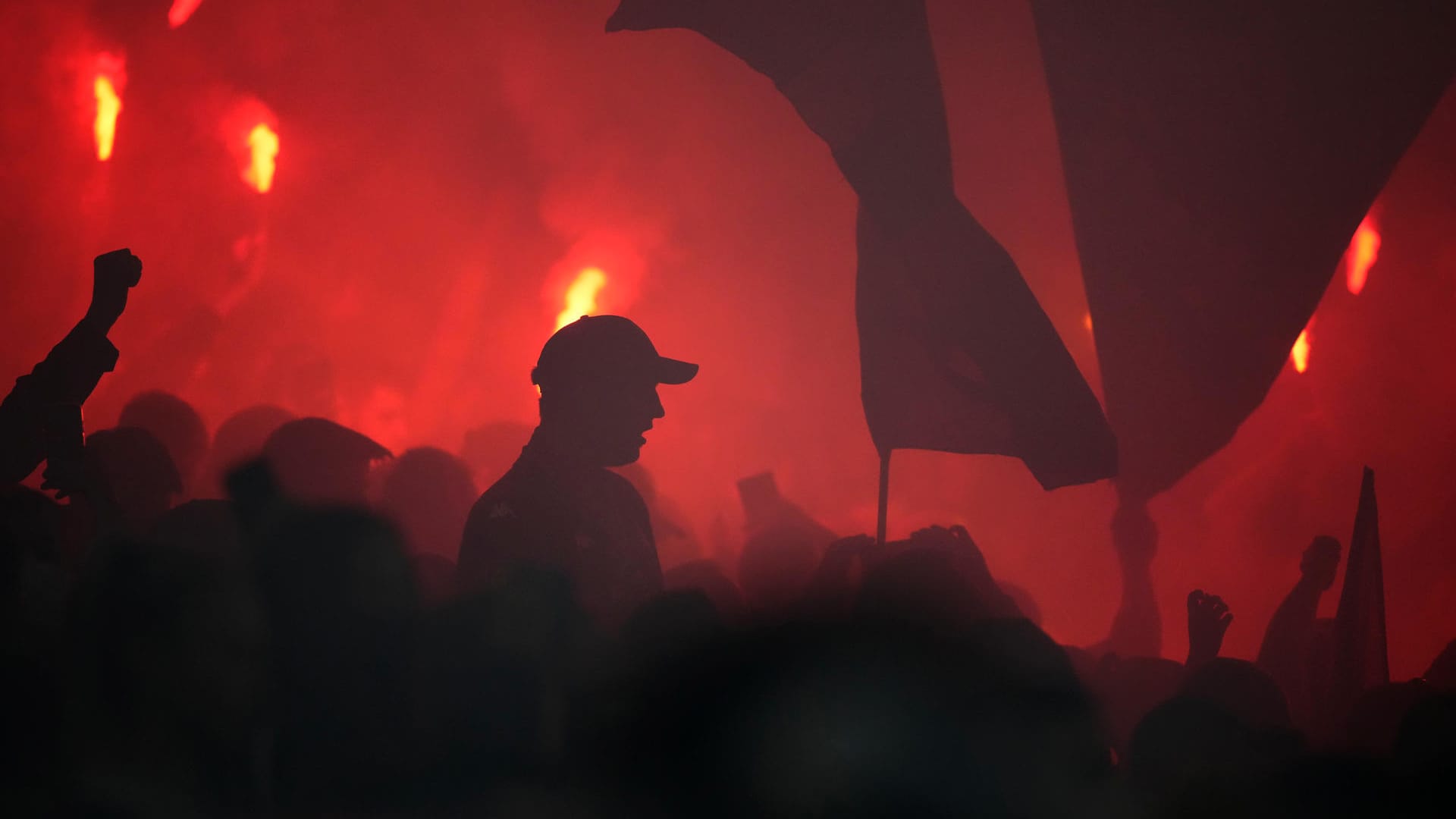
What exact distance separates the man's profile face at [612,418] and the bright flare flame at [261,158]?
4.39m

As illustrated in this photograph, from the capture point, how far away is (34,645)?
177cm

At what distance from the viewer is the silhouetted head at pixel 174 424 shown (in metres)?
4.20

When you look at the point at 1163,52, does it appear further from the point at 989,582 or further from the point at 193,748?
the point at 193,748

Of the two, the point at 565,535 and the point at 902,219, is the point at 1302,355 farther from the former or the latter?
the point at 565,535

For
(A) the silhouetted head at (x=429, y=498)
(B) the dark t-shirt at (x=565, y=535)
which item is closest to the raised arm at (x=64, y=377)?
(B) the dark t-shirt at (x=565, y=535)

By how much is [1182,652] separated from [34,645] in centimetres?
779

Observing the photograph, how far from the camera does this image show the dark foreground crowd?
1.73 metres

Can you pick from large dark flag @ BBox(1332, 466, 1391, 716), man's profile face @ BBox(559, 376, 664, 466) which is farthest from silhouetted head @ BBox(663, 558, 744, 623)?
large dark flag @ BBox(1332, 466, 1391, 716)

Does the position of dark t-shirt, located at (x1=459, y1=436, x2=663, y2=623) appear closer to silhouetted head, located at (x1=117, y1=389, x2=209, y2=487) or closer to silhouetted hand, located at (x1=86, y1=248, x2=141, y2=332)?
silhouetted hand, located at (x1=86, y1=248, x2=141, y2=332)

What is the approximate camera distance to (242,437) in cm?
468

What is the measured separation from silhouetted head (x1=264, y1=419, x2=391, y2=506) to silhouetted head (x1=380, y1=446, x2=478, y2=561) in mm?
147

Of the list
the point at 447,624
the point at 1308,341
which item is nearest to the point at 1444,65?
the point at 1308,341

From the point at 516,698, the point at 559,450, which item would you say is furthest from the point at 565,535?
the point at 516,698

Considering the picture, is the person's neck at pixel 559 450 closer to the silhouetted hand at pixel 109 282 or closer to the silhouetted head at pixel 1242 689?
the silhouetted hand at pixel 109 282
